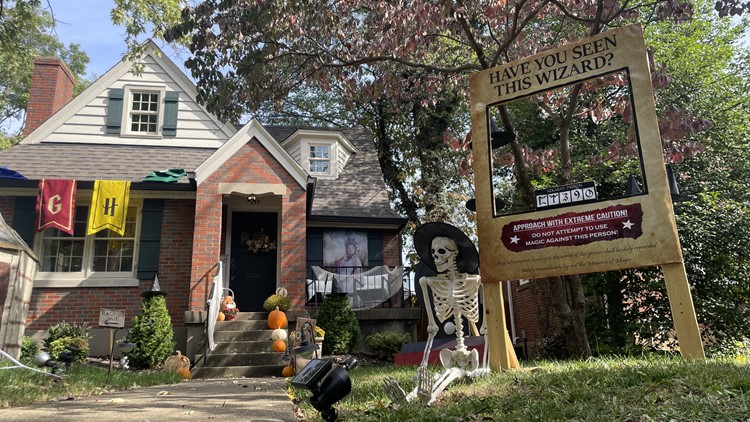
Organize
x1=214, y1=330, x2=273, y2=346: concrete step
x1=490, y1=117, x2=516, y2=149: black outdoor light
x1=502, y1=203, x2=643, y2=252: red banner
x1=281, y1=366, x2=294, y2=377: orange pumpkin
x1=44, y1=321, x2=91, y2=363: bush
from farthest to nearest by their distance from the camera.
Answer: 1. x1=214, y1=330, x2=273, y2=346: concrete step
2. x1=44, y1=321, x2=91, y2=363: bush
3. x1=281, y1=366, x2=294, y2=377: orange pumpkin
4. x1=490, y1=117, x2=516, y2=149: black outdoor light
5. x1=502, y1=203, x2=643, y2=252: red banner

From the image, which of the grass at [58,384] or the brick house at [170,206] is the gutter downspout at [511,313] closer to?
the brick house at [170,206]

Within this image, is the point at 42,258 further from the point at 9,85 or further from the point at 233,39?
the point at 9,85

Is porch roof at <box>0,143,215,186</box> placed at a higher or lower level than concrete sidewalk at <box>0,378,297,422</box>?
higher

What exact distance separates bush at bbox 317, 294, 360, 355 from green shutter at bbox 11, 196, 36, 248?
20.3 ft

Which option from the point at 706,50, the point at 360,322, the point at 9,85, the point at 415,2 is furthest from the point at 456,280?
the point at 9,85

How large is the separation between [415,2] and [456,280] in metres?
4.13

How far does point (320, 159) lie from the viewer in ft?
51.4

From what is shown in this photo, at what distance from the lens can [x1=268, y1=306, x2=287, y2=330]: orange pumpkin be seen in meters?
9.79

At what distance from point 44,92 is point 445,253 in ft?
42.7

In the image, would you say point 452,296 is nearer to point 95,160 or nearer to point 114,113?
point 95,160

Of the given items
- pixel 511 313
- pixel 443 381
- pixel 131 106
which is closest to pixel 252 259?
pixel 131 106

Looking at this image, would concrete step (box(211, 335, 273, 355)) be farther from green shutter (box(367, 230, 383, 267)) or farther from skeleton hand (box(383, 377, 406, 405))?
skeleton hand (box(383, 377, 406, 405))

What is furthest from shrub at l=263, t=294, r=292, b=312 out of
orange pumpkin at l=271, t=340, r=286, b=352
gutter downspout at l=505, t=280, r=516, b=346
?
gutter downspout at l=505, t=280, r=516, b=346

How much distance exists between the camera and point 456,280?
527 centimetres
